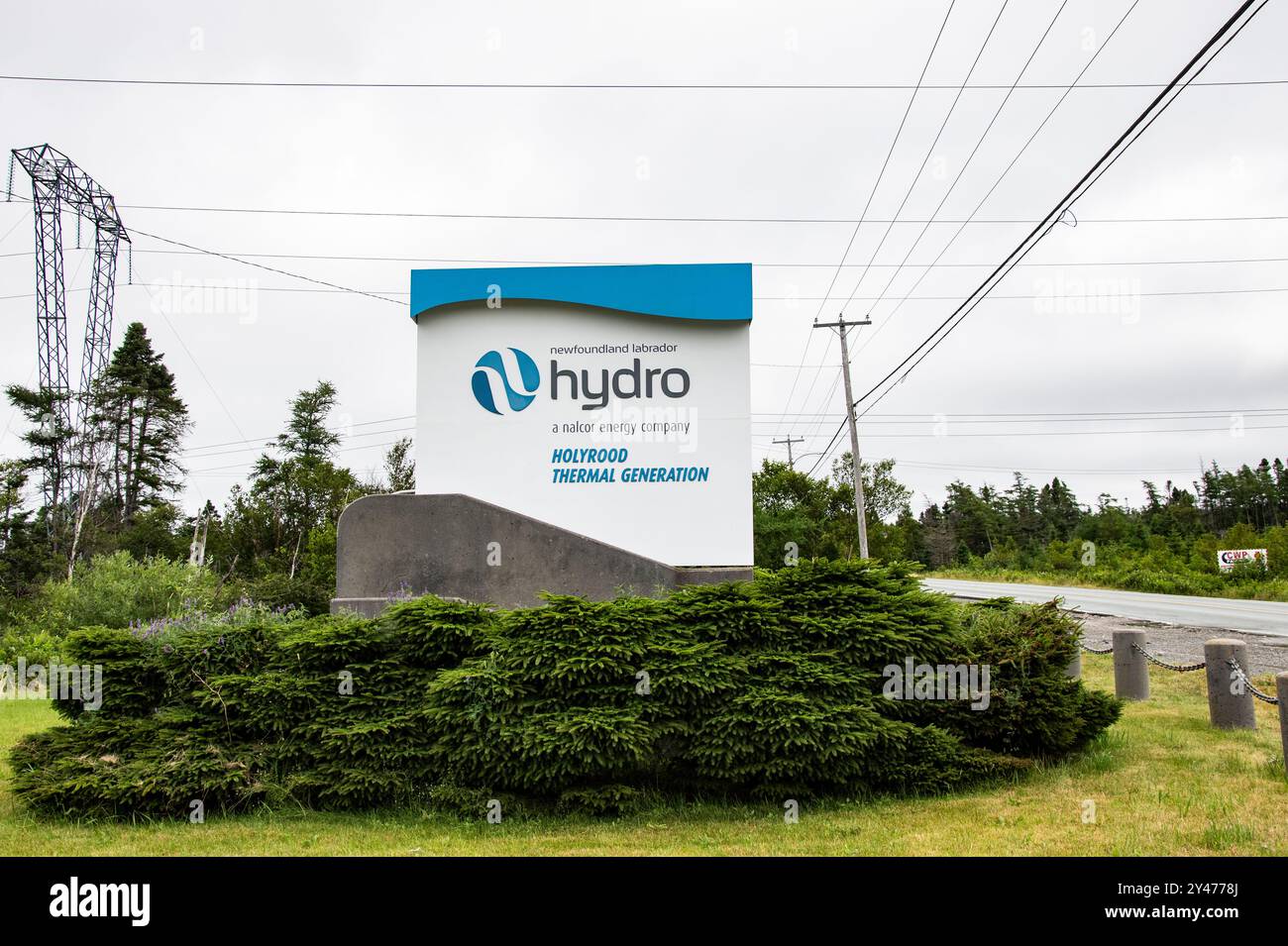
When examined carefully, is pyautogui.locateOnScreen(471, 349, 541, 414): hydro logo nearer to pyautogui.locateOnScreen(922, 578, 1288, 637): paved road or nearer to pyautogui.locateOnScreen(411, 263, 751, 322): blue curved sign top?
pyautogui.locateOnScreen(411, 263, 751, 322): blue curved sign top

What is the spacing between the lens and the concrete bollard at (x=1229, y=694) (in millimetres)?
9180

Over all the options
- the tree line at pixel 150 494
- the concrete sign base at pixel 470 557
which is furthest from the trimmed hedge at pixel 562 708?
the tree line at pixel 150 494

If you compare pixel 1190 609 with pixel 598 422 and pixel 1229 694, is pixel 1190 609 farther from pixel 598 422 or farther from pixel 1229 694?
pixel 598 422

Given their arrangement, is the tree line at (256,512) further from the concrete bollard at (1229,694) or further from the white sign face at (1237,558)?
the concrete bollard at (1229,694)

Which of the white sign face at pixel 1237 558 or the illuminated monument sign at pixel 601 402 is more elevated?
the illuminated monument sign at pixel 601 402

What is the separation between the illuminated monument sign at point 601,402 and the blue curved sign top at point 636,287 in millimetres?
18

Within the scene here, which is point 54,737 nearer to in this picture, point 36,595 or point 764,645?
point 764,645

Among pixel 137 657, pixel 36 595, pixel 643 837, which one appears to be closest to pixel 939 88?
pixel 643 837

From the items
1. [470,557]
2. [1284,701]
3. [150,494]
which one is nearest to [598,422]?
[470,557]

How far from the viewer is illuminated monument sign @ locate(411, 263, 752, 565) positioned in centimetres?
1068

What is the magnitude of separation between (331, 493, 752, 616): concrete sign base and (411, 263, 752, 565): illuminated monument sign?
984 mm

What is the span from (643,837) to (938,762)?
2.71 metres

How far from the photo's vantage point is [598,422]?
35.2 feet

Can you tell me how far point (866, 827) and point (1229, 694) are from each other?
5.33 meters
